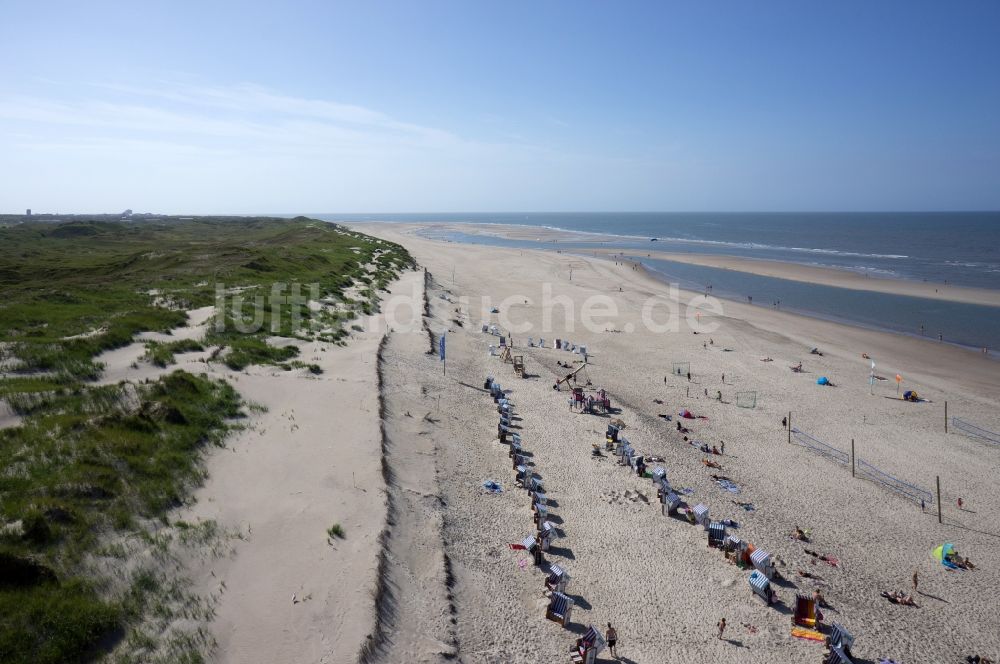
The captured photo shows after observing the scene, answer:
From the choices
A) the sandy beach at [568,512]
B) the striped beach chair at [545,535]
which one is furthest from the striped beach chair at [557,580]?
the striped beach chair at [545,535]

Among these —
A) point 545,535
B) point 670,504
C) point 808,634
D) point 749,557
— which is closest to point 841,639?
point 808,634

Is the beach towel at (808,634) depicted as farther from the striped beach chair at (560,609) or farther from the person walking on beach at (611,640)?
the striped beach chair at (560,609)

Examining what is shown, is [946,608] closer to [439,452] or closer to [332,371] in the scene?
[439,452]

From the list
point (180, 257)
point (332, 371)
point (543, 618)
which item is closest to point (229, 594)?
point (543, 618)

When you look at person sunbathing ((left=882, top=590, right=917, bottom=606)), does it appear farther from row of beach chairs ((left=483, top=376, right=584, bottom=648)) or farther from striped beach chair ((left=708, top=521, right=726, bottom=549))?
row of beach chairs ((left=483, top=376, right=584, bottom=648))

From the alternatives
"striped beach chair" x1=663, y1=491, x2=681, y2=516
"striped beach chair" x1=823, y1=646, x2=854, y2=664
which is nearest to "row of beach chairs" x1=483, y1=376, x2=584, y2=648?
"striped beach chair" x1=663, y1=491, x2=681, y2=516

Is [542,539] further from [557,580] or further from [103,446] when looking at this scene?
[103,446]
